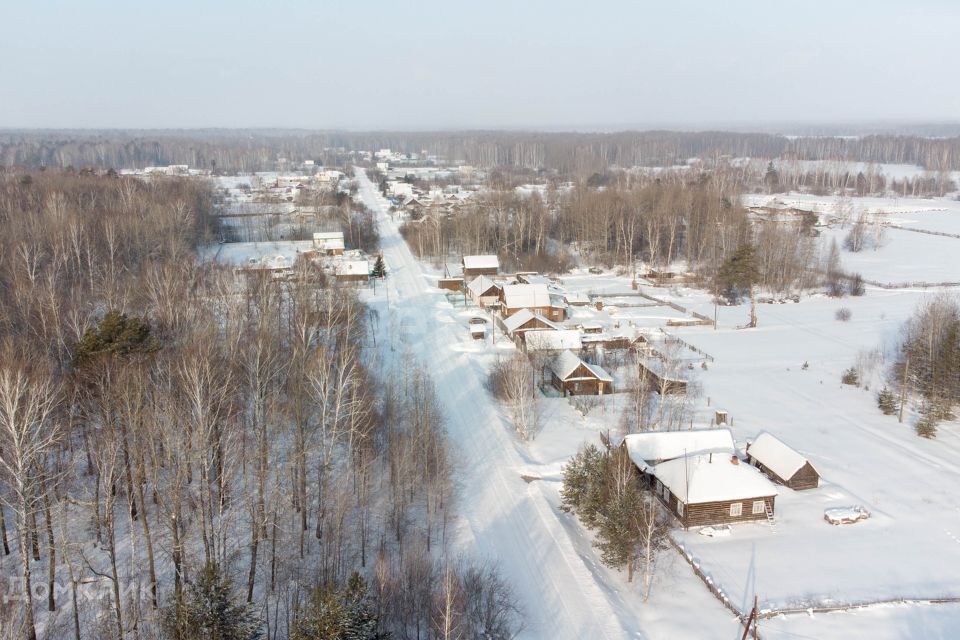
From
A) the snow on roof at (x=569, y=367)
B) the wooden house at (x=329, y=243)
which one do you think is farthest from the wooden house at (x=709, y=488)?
the wooden house at (x=329, y=243)

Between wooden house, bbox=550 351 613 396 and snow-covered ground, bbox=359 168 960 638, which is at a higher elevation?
wooden house, bbox=550 351 613 396

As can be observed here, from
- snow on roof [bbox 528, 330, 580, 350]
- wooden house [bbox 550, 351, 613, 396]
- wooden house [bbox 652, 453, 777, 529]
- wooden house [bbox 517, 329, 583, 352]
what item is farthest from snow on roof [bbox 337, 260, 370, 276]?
wooden house [bbox 652, 453, 777, 529]

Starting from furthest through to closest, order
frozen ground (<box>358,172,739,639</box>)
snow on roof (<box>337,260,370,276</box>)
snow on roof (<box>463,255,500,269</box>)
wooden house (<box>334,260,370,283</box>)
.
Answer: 1. snow on roof (<box>463,255,500,269</box>)
2. snow on roof (<box>337,260,370,276</box>)
3. wooden house (<box>334,260,370,283</box>)
4. frozen ground (<box>358,172,739,639</box>)

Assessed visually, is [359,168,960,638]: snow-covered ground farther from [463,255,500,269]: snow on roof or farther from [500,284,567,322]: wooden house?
[463,255,500,269]: snow on roof

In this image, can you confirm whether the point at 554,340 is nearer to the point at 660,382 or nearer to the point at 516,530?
the point at 660,382

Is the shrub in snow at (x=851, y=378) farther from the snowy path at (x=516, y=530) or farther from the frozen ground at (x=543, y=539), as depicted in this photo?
the snowy path at (x=516, y=530)

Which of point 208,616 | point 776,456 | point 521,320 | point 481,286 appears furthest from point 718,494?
point 481,286

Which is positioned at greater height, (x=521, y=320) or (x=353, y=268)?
(x=353, y=268)

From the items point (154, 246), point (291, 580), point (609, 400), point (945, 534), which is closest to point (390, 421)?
point (291, 580)
